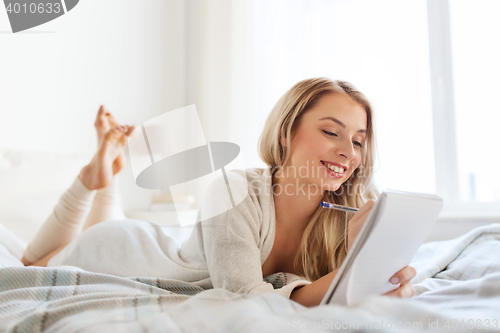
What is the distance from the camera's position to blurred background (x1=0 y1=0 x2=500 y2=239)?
1.88 meters

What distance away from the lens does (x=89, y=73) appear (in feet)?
7.22

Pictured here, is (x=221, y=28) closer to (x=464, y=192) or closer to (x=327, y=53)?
(x=327, y=53)

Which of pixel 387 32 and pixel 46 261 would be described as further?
pixel 387 32

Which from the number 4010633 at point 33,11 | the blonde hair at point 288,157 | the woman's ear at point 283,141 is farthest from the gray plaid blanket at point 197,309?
the number 4010633 at point 33,11

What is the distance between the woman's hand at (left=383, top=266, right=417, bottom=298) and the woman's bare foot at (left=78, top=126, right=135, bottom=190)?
115 cm

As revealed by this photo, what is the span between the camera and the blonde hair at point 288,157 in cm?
106

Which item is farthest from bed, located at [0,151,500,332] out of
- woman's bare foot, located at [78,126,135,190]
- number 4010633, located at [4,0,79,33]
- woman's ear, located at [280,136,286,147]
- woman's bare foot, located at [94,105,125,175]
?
number 4010633, located at [4,0,79,33]

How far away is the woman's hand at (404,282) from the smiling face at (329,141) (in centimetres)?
36

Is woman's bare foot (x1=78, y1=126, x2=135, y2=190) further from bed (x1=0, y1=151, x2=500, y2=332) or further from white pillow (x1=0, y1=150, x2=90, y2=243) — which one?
bed (x1=0, y1=151, x2=500, y2=332)

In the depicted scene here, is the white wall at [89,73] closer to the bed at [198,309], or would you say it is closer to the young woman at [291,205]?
the young woman at [291,205]

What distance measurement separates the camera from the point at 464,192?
6.83 ft

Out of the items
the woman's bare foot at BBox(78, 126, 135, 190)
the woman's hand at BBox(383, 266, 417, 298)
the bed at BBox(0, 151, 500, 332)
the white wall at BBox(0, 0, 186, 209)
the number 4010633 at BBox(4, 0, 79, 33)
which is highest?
the number 4010633 at BBox(4, 0, 79, 33)

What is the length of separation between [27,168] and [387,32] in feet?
6.61

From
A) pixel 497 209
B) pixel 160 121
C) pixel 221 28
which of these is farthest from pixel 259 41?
pixel 497 209
